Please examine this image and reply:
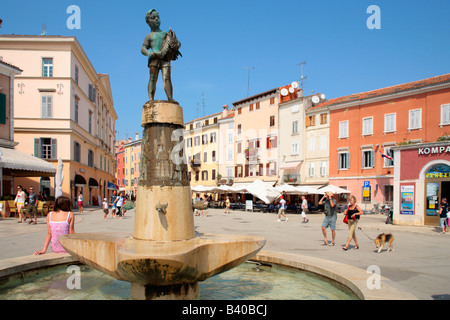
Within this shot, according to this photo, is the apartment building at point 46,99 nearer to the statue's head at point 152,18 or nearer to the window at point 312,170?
the window at point 312,170

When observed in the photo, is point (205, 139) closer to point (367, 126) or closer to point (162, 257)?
point (367, 126)

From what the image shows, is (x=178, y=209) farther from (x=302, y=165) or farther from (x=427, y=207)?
(x=302, y=165)

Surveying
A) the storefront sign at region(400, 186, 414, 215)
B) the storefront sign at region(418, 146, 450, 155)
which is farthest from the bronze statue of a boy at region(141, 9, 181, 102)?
the storefront sign at region(400, 186, 414, 215)

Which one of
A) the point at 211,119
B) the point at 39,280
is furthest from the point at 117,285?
the point at 211,119

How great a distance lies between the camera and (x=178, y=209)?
17.9ft

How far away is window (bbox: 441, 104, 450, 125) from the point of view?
1067 inches

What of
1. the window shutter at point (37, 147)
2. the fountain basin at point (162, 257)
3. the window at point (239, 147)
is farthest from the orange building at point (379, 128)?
the window shutter at point (37, 147)

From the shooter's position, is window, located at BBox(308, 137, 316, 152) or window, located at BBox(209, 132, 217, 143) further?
window, located at BBox(209, 132, 217, 143)

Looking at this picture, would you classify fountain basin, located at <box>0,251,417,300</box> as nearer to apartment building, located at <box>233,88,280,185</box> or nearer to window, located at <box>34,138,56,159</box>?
window, located at <box>34,138,56,159</box>

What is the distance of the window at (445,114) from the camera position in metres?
27.1

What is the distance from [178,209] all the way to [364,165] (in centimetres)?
3038

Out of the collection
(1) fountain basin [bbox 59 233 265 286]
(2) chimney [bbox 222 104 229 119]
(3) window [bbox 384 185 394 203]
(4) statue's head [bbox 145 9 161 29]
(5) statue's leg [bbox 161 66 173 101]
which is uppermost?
(2) chimney [bbox 222 104 229 119]

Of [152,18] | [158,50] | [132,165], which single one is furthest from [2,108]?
[132,165]

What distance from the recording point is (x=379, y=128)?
31.8 metres
